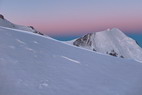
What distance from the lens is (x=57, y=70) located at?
8.12m

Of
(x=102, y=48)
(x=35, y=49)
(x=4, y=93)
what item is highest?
(x=35, y=49)

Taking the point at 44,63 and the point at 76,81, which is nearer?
the point at 76,81

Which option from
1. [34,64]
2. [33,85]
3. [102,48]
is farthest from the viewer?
[102,48]

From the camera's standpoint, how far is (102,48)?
19675 cm

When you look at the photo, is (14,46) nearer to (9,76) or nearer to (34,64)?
(34,64)

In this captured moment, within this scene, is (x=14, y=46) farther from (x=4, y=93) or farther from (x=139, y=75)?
(x=139, y=75)

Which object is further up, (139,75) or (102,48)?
(139,75)

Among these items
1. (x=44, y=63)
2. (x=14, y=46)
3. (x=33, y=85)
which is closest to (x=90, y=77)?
(x=44, y=63)

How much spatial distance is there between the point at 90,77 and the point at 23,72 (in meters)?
2.08

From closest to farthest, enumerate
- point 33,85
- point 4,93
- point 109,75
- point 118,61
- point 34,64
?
point 4,93, point 33,85, point 34,64, point 109,75, point 118,61

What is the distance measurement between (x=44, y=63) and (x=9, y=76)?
1551 millimetres

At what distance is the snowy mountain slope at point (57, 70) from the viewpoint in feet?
22.8

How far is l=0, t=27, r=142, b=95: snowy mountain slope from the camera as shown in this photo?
6953mm

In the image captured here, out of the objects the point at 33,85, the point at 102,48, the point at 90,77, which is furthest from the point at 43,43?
the point at 102,48
